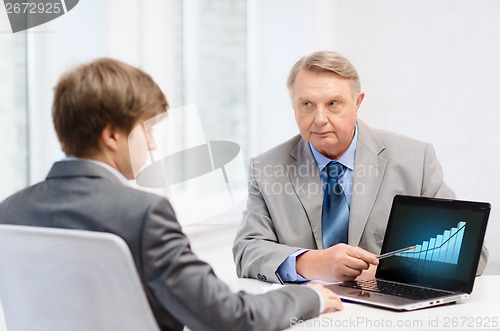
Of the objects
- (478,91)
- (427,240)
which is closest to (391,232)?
(427,240)

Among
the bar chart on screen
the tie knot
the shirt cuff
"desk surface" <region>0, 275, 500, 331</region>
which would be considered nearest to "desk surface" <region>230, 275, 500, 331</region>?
"desk surface" <region>0, 275, 500, 331</region>

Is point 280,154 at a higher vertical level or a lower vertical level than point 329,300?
higher

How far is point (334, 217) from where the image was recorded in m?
1.99

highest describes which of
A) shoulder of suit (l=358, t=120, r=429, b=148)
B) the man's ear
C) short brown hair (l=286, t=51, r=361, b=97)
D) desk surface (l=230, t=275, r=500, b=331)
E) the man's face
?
short brown hair (l=286, t=51, r=361, b=97)

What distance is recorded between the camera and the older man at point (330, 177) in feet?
6.48

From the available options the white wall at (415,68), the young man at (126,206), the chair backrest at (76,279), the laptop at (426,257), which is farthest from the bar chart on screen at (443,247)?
the white wall at (415,68)

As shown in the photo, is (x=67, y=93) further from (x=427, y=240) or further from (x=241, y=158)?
(x=241, y=158)

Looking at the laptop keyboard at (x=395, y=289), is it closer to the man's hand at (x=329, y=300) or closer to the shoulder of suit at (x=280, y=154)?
the man's hand at (x=329, y=300)

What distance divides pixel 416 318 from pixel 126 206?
705 mm

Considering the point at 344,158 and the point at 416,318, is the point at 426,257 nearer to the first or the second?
the point at 416,318

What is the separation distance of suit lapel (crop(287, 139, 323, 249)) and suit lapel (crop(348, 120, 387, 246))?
0.11 meters

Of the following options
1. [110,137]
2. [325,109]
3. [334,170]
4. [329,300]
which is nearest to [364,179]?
[334,170]

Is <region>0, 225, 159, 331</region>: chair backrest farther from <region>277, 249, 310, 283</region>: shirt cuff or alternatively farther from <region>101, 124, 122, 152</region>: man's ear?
<region>277, 249, 310, 283</region>: shirt cuff

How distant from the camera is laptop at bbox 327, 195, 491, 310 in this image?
4.92 feet
